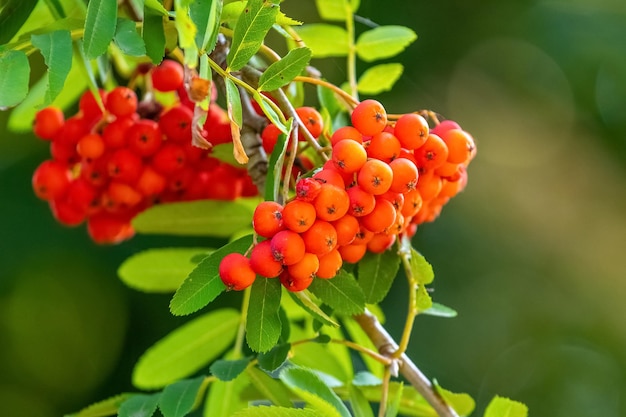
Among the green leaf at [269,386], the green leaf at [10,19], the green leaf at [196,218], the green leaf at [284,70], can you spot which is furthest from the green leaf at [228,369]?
the green leaf at [10,19]

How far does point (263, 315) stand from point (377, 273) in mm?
181

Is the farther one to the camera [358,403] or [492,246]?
[492,246]

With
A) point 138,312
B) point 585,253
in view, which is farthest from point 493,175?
point 138,312

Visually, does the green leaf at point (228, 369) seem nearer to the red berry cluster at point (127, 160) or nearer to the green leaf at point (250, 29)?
the red berry cluster at point (127, 160)

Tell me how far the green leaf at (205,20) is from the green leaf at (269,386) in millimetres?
433

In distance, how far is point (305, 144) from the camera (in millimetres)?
983

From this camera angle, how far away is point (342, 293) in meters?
0.95

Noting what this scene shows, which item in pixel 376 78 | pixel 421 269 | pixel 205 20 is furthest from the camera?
pixel 376 78

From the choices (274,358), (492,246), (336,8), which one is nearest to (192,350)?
(274,358)

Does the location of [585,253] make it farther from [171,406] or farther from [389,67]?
[171,406]

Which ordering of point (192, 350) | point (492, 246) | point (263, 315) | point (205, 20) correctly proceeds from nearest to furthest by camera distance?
point (205, 20) < point (263, 315) < point (192, 350) < point (492, 246)

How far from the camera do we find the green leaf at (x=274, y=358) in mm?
1017

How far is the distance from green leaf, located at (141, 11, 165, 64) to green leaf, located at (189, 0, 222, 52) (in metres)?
0.11

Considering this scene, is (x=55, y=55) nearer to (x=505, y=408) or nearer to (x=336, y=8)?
(x=336, y=8)
